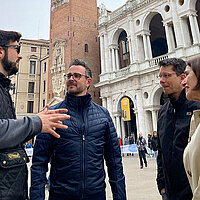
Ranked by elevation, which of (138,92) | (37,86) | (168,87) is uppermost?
(37,86)

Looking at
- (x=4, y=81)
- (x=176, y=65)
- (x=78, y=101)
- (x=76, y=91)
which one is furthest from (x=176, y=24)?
(x=4, y=81)

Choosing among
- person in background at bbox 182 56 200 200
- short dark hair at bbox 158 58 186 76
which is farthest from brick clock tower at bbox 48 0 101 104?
person in background at bbox 182 56 200 200

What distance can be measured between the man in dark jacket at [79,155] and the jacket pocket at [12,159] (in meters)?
0.53

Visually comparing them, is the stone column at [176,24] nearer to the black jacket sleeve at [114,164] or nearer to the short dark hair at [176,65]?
the short dark hair at [176,65]

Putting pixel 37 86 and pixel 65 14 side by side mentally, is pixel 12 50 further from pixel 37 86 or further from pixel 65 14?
pixel 37 86

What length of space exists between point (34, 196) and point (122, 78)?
1724cm

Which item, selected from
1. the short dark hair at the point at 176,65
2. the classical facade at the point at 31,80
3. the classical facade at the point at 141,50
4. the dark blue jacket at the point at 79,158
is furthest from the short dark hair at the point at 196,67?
the classical facade at the point at 31,80

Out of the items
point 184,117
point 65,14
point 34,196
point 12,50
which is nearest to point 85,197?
point 34,196

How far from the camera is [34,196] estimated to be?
1.97 meters

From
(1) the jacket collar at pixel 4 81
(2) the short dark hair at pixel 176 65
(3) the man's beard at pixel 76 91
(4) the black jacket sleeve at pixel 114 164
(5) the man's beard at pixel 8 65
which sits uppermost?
(2) the short dark hair at pixel 176 65

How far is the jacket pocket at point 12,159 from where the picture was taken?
1.46 m

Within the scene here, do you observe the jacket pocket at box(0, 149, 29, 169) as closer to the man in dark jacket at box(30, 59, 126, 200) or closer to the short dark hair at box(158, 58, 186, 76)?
the man in dark jacket at box(30, 59, 126, 200)

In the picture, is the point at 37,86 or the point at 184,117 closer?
the point at 184,117

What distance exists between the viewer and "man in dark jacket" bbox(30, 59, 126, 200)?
2041 millimetres
